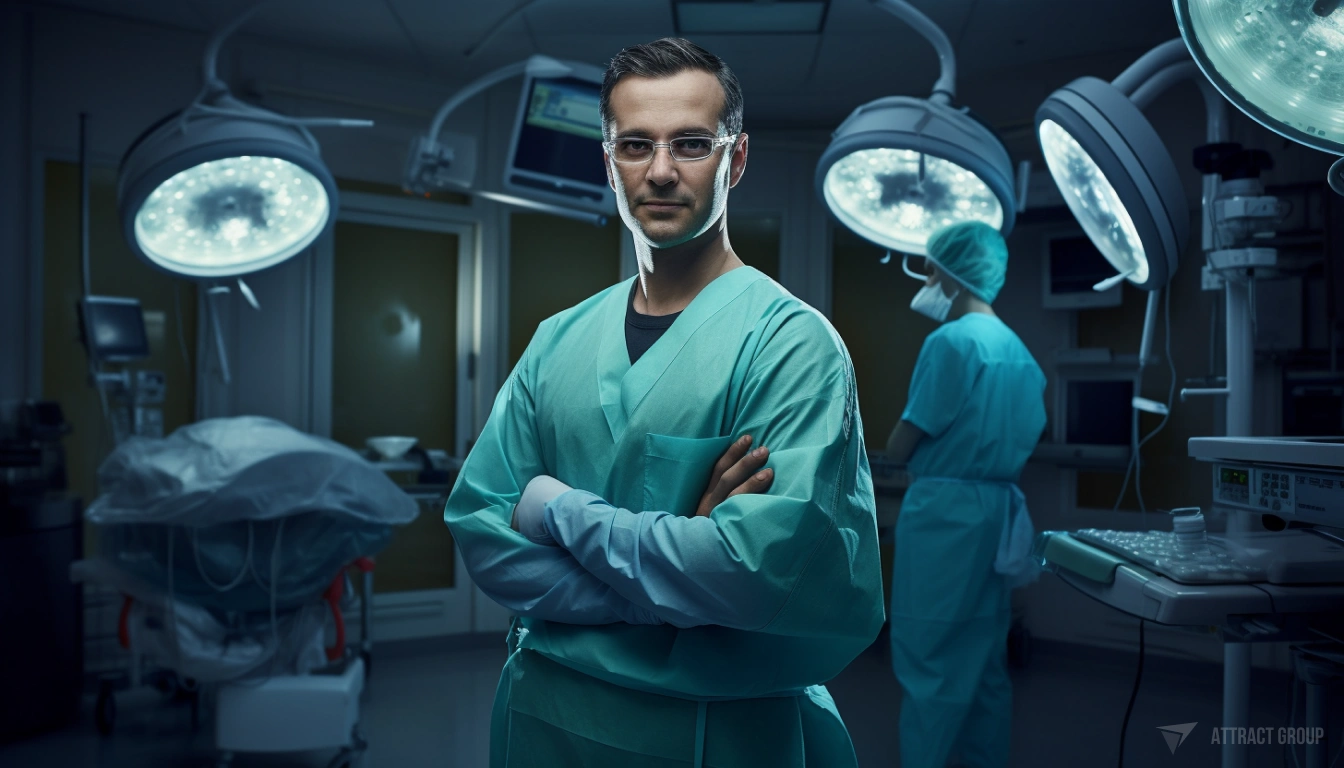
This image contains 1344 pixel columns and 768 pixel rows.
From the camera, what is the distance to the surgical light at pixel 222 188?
2.11m

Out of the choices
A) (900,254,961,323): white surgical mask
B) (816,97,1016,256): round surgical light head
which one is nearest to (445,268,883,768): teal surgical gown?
(816,97,1016,256): round surgical light head

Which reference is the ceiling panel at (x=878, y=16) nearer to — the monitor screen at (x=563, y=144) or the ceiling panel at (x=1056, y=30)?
the ceiling panel at (x=1056, y=30)

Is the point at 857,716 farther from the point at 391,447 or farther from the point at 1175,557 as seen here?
the point at 1175,557

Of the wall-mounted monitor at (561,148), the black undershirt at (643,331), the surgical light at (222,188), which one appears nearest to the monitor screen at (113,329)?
the surgical light at (222,188)

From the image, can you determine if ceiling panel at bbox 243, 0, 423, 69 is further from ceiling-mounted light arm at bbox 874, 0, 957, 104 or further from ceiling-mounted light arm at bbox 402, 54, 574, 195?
ceiling-mounted light arm at bbox 874, 0, 957, 104

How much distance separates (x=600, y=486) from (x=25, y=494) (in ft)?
9.62

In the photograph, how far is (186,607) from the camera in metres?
2.47

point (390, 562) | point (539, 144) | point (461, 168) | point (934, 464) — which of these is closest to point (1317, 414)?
point (934, 464)

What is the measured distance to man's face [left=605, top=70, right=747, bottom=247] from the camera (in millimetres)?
1053

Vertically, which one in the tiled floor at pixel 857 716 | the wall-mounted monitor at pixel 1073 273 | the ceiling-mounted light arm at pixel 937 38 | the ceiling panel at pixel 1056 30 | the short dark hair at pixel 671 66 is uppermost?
the ceiling panel at pixel 1056 30

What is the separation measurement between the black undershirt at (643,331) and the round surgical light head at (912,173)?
3.83 feet

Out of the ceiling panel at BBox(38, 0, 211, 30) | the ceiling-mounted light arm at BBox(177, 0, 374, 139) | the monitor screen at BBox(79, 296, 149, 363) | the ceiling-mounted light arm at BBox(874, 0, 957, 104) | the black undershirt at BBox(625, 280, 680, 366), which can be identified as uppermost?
the ceiling panel at BBox(38, 0, 211, 30)

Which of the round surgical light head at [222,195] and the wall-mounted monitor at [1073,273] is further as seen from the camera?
the wall-mounted monitor at [1073,273]

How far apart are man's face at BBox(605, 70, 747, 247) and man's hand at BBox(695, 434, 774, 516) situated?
0.87ft
